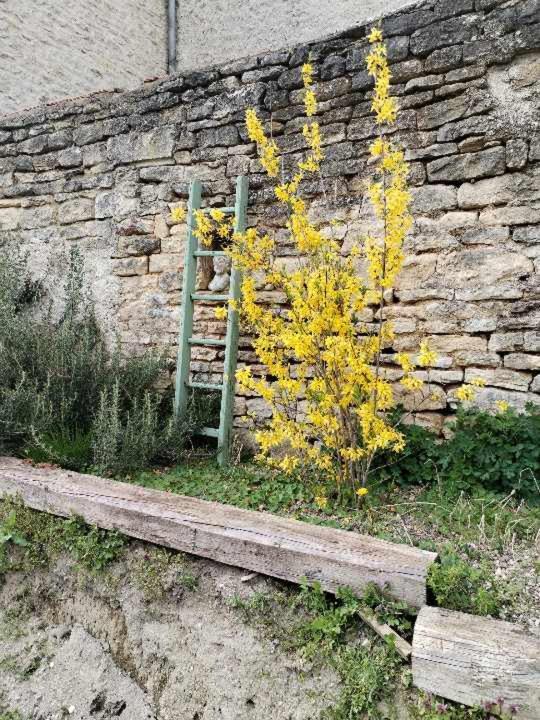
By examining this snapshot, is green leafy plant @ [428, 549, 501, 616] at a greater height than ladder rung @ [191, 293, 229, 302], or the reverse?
ladder rung @ [191, 293, 229, 302]

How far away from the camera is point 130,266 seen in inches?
182

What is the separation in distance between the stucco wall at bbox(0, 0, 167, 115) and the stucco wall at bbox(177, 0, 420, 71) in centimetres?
46

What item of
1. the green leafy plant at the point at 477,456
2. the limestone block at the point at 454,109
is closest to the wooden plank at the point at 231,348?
the green leafy plant at the point at 477,456

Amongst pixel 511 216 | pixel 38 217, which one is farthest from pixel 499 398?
pixel 38 217

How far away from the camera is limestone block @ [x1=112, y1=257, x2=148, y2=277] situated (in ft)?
15.0

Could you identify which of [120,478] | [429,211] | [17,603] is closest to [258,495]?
[120,478]

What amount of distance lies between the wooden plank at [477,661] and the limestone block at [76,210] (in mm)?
4160

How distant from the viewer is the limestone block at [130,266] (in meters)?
4.57

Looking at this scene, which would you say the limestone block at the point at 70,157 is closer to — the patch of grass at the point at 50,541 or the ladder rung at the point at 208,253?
the ladder rung at the point at 208,253

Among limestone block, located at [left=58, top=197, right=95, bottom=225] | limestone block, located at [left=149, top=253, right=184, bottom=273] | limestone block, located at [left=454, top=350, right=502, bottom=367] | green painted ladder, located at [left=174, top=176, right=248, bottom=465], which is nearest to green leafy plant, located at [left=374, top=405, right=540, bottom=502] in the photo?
limestone block, located at [left=454, top=350, right=502, bottom=367]

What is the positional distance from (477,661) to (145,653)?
1346mm

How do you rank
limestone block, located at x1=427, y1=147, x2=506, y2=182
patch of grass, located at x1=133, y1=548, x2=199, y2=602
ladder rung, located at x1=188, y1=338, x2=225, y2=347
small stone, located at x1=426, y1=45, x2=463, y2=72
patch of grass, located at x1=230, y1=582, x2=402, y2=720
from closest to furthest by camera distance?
patch of grass, located at x1=230, y1=582, x2=402, y2=720 < patch of grass, located at x1=133, y1=548, x2=199, y2=602 < limestone block, located at x1=427, y1=147, x2=506, y2=182 < small stone, located at x1=426, y1=45, x2=463, y2=72 < ladder rung, located at x1=188, y1=338, x2=225, y2=347

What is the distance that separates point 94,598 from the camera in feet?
8.66

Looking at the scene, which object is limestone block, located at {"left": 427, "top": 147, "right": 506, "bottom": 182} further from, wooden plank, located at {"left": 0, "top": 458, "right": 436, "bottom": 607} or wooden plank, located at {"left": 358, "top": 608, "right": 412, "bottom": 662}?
wooden plank, located at {"left": 358, "top": 608, "right": 412, "bottom": 662}
